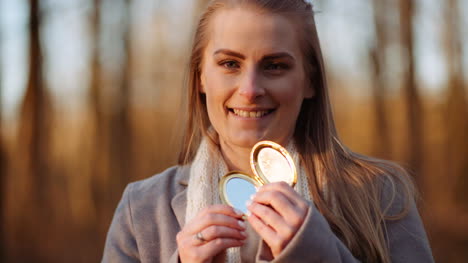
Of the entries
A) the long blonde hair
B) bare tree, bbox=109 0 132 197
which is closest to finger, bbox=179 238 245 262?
the long blonde hair

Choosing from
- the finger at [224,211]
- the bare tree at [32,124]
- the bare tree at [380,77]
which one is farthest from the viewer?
the bare tree at [380,77]

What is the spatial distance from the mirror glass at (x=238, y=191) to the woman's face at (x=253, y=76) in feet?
1.11

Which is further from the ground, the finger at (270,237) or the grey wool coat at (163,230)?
the finger at (270,237)

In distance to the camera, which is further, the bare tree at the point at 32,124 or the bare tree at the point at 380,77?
the bare tree at the point at 380,77

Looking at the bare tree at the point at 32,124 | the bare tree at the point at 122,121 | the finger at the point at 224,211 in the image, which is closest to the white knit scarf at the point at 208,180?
the finger at the point at 224,211

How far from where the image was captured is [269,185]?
6.40ft

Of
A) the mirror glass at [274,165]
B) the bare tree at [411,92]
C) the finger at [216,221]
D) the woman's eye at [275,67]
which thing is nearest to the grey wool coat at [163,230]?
the finger at [216,221]

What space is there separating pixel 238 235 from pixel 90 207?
1123 cm

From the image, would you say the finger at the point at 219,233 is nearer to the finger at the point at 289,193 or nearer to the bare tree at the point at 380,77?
the finger at the point at 289,193

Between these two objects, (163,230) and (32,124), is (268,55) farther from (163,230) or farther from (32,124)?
(32,124)

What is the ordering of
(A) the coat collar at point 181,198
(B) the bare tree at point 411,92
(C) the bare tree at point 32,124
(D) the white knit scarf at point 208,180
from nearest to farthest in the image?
(D) the white knit scarf at point 208,180, (A) the coat collar at point 181,198, (C) the bare tree at point 32,124, (B) the bare tree at point 411,92

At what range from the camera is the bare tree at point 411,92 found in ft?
36.4

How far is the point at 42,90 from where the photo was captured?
9.12 metres

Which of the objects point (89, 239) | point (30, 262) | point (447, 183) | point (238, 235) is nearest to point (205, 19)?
point (238, 235)
